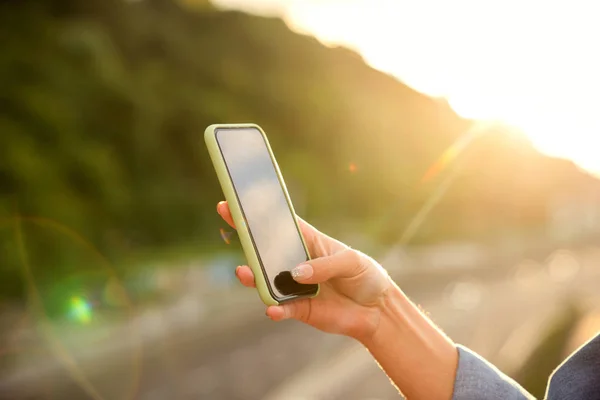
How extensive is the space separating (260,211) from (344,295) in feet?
1.30

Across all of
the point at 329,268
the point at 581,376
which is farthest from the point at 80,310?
the point at 581,376

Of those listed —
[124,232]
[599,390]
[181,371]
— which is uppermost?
[599,390]

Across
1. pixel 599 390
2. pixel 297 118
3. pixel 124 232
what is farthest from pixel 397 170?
pixel 599 390

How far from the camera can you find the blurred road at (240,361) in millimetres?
16016

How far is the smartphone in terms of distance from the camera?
2.71 meters

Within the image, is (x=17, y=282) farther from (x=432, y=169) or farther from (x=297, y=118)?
(x=432, y=169)

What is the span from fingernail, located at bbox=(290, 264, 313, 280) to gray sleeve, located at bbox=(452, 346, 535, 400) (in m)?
0.53

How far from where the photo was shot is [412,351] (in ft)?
8.94

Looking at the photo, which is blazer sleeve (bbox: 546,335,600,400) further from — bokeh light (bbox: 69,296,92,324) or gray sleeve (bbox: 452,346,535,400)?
bokeh light (bbox: 69,296,92,324)

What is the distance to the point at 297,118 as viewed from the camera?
75.1 metres

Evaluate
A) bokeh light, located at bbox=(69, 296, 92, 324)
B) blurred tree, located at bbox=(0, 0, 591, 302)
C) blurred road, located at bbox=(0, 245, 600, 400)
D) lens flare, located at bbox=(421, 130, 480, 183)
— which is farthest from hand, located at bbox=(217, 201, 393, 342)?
lens flare, located at bbox=(421, 130, 480, 183)

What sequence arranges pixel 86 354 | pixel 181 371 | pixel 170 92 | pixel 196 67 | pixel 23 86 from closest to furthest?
pixel 181 371, pixel 86 354, pixel 23 86, pixel 170 92, pixel 196 67

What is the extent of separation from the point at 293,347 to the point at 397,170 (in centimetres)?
6843

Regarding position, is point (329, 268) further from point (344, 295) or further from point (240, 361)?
point (240, 361)
